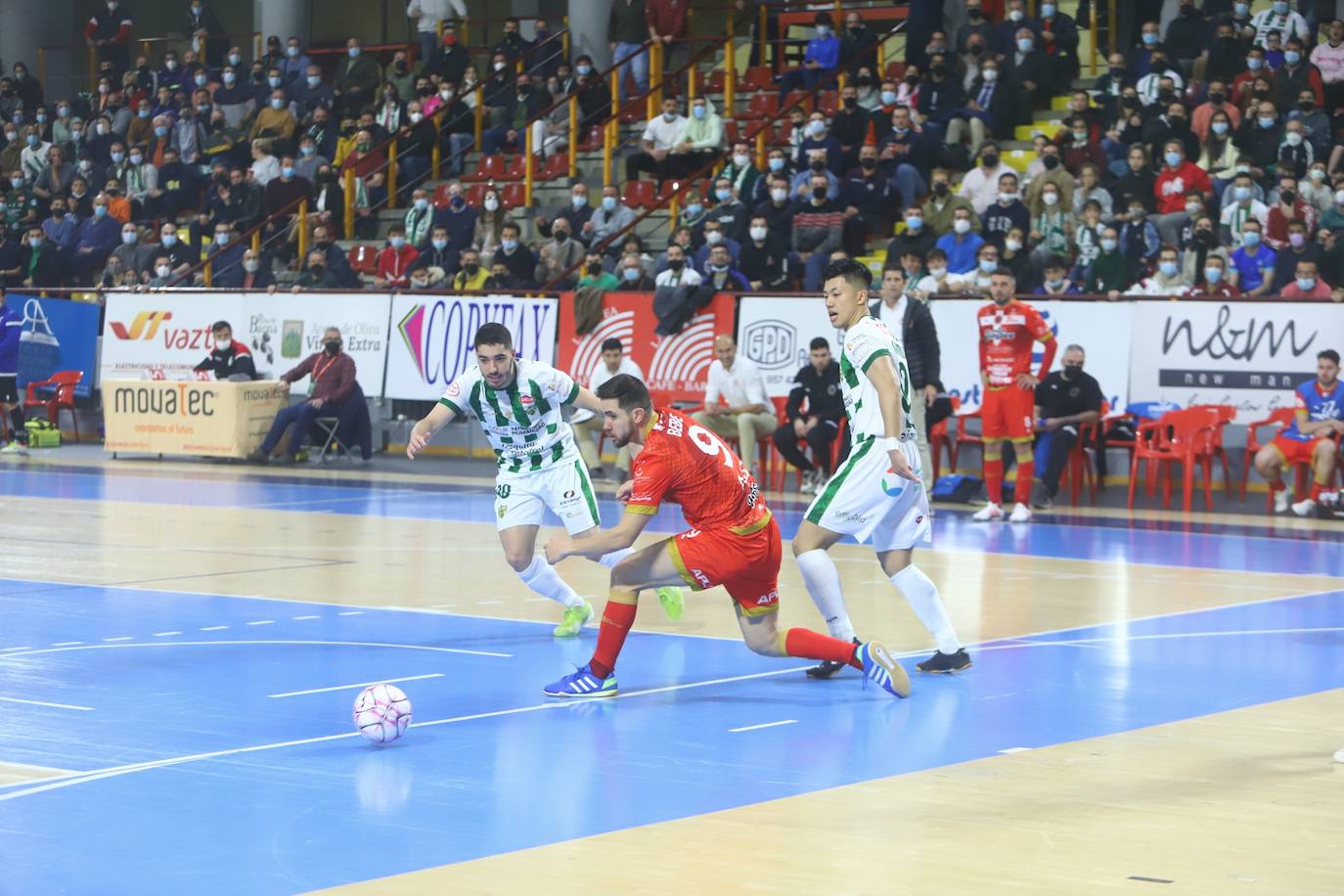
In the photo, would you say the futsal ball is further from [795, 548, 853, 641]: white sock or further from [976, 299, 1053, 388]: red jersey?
[976, 299, 1053, 388]: red jersey

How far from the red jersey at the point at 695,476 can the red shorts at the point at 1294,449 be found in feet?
36.9

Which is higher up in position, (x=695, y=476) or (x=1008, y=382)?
(x=1008, y=382)

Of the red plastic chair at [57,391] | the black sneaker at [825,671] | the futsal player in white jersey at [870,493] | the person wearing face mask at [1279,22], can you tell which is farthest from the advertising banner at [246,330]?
the black sneaker at [825,671]

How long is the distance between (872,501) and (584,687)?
182 centimetres

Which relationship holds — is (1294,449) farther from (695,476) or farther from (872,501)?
(695,476)

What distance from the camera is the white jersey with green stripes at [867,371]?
980cm

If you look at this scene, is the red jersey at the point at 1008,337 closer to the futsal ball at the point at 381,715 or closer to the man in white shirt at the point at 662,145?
the man in white shirt at the point at 662,145

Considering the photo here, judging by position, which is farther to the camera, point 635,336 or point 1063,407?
point 635,336

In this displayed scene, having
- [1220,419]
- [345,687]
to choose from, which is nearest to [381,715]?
[345,687]

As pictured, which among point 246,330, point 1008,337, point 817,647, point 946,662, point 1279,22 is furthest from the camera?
point 246,330

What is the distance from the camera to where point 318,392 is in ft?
82.5

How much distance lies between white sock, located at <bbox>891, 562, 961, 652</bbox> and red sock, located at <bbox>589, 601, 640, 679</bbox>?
4.97 feet

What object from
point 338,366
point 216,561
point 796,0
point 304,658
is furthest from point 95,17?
point 304,658

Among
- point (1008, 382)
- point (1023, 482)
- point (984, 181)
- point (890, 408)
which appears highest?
point (984, 181)
